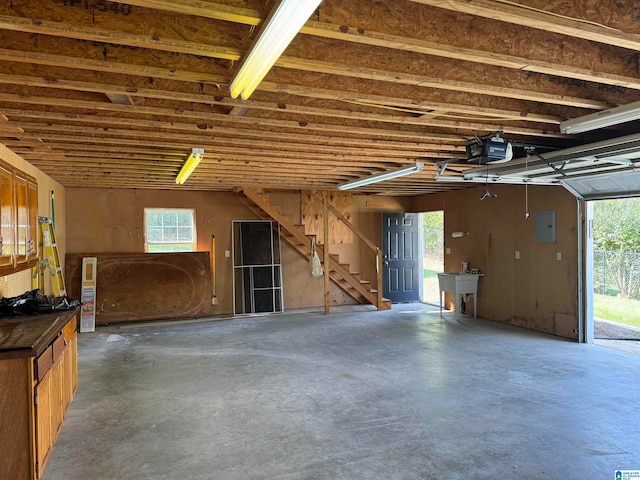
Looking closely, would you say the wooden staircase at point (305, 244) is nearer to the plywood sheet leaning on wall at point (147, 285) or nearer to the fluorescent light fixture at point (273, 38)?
the plywood sheet leaning on wall at point (147, 285)

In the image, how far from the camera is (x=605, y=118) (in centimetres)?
327

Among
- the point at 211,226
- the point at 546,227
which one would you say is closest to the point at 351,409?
the point at 546,227

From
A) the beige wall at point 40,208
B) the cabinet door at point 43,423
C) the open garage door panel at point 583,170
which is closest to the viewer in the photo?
the cabinet door at point 43,423

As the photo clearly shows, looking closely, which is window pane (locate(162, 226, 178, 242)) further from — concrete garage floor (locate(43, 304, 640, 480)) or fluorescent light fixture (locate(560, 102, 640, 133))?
fluorescent light fixture (locate(560, 102, 640, 133))

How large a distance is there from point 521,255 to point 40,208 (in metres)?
7.57

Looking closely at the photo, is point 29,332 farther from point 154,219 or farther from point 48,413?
point 154,219

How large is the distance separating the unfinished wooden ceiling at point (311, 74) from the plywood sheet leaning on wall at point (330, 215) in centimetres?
428

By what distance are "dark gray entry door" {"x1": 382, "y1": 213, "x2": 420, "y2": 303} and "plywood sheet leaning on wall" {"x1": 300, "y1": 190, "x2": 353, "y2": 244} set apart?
95 cm

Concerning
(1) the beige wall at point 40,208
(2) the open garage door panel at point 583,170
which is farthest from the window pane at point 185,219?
(2) the open garage door panel at point 583,170

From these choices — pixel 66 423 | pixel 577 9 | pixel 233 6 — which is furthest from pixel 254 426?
pixel 577 9

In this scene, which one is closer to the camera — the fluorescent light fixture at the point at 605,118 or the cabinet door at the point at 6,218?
the fluorescent light fixture at the point at 605,118

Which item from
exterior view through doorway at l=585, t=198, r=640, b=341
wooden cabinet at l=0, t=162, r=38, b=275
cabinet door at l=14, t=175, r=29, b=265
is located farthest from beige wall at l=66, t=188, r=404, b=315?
exterior view through doorway at l=585, t=198, r=640, b=341

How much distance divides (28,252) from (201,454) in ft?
9.35

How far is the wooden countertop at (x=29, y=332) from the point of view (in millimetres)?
2527
